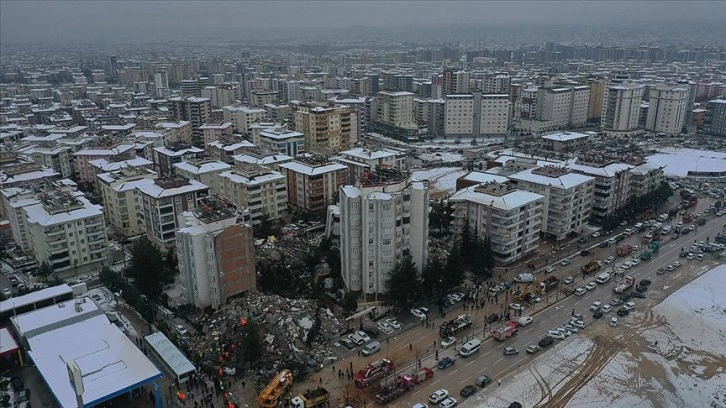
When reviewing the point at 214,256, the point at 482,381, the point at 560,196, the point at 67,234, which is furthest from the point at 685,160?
the point at 67,234

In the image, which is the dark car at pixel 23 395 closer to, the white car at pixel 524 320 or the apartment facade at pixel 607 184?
the white car at pixel 524 320

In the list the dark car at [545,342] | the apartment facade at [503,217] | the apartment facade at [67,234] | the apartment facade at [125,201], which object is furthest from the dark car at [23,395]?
the apartment facade at [503,217]

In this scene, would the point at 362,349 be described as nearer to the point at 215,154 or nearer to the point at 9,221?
the point at 9,221

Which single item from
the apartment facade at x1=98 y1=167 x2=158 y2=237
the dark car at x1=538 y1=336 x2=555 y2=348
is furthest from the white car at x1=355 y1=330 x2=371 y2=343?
the apartment facade at x1=98 y1=167 x2=158 y2=237

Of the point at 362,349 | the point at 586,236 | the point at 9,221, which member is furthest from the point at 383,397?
the point at 9,221

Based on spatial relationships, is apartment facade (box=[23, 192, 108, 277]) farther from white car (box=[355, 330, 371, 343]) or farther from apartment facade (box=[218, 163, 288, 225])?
white car (box=[355, 330, 371, 343])

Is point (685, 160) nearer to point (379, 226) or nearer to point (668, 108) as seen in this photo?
point (668, 108)
